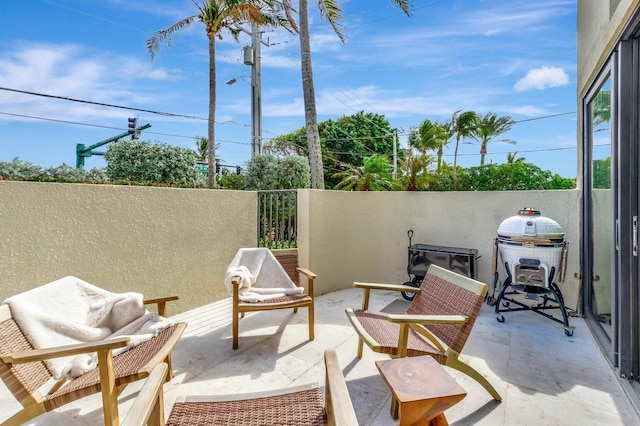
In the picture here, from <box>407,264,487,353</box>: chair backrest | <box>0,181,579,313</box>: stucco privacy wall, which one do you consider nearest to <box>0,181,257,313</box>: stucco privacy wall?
<box>0,181,579,313</box>: stucco privacy wall

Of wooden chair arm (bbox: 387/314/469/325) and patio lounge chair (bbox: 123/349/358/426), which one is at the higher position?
wooden chair arm (bbox: 387/314/469/325)

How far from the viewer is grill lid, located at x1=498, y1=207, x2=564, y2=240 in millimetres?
3383

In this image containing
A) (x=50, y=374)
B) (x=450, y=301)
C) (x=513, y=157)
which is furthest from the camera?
(x=513, y=157)

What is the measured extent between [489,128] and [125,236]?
643 inches

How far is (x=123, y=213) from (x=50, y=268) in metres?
0.79

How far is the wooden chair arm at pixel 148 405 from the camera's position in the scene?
3.68 feet

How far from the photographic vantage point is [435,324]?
2.09 m

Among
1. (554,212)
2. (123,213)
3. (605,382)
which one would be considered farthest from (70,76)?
(605,382)

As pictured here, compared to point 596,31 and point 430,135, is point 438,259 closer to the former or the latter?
point 596,31

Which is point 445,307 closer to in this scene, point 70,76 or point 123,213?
point 123,213

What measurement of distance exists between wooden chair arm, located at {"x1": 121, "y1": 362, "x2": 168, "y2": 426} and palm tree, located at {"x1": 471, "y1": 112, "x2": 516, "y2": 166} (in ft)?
51.2

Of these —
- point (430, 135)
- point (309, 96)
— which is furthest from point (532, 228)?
point (430, 135)

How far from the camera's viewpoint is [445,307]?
2.47 m

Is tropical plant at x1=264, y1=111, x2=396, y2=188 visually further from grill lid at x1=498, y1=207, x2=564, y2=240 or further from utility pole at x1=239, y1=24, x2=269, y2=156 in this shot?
grill lid at x1=498, y1=207, x2=564, y2=240
